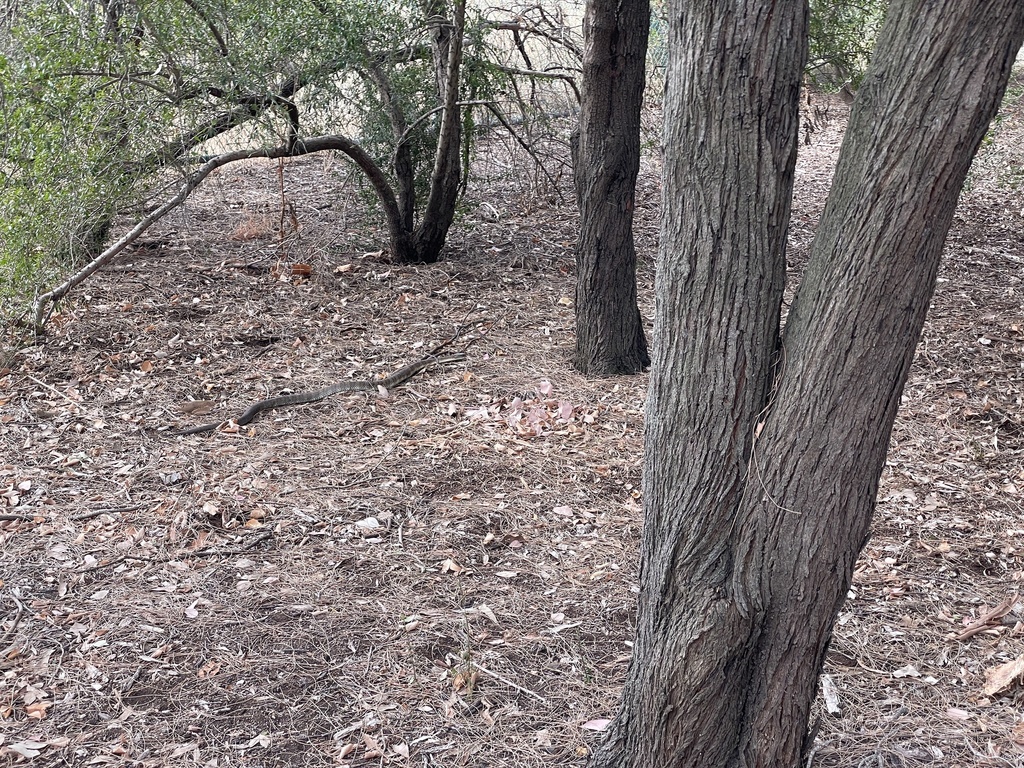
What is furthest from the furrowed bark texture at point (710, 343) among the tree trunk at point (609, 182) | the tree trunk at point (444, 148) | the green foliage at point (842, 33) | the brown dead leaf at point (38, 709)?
the green foliage at point (842, 33)

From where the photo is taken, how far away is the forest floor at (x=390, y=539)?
10.1ft

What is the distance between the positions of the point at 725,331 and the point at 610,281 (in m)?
3.42

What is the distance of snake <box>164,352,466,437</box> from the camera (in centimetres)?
521

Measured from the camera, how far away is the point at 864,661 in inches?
131

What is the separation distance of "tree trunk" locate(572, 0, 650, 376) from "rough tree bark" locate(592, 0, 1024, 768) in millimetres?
3227

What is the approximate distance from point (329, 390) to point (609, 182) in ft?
7.31

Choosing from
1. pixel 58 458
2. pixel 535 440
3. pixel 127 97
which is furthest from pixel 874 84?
pixel 127 97

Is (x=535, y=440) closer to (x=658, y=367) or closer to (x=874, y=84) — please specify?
(x=658, y=367)

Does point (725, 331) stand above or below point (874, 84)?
below

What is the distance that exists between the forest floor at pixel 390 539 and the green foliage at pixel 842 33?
6.53 ft

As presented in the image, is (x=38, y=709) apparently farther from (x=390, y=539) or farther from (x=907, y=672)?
(x=907, y=672)

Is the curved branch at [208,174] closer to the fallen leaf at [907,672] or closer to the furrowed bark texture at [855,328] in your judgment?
the furrowed bark texture at [855,328]

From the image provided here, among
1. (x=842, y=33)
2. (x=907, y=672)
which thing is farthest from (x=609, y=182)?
(x=907, y=672)

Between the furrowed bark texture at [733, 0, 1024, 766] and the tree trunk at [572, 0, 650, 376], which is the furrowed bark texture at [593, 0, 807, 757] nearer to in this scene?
the furrowed bark texture at [733, 0, 1024, 766]
